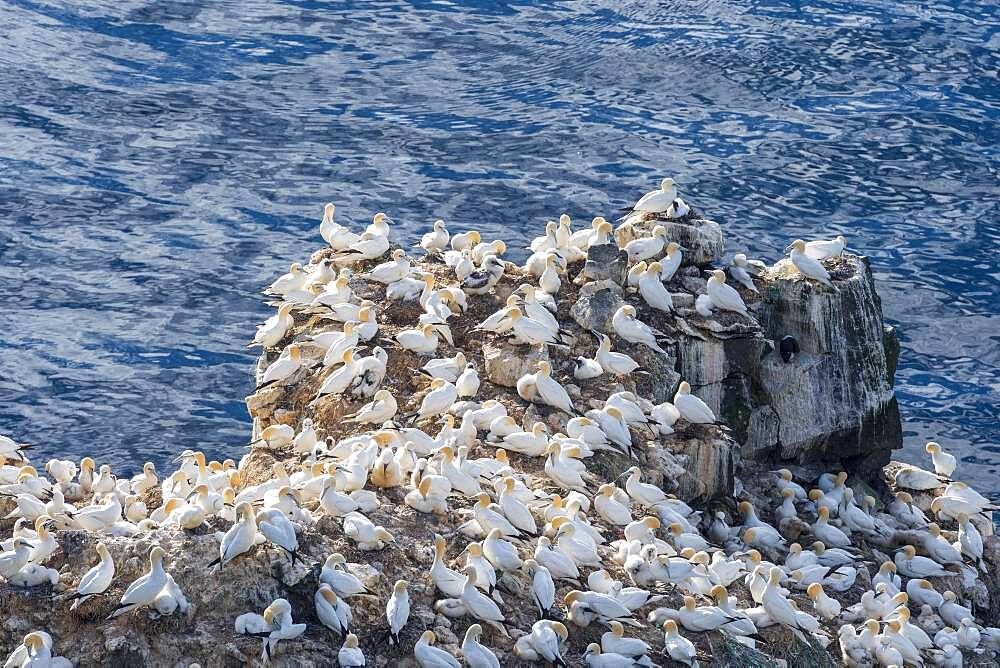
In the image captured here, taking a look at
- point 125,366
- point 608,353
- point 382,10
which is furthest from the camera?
point 382,10

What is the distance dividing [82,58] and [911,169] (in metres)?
27.4

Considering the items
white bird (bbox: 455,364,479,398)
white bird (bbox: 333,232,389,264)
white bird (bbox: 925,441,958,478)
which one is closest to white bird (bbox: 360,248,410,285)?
white bird (bbox: 333,232,389,264)

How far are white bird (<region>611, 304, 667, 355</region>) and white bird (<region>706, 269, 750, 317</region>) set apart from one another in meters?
1.25

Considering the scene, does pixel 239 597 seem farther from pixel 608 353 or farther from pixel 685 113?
pixel 685 113

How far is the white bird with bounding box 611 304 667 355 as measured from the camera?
17.9 metres

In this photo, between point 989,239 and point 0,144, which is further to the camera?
point 0,144

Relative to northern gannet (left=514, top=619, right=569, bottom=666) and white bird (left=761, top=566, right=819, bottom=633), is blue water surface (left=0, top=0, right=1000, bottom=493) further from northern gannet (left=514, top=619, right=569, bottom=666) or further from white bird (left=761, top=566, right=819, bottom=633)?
northern gannet (left=514, top=619, right=569, bottom=666)

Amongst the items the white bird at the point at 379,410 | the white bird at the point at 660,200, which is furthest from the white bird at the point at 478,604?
the white bird at the point at 660,200

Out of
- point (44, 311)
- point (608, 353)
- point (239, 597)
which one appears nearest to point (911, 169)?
point (44, 311)

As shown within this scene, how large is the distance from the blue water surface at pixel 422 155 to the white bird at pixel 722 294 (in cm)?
1323

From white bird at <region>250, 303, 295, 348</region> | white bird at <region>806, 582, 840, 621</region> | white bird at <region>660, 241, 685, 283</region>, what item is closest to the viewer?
white bird at <region>806, 582, 840, 621</region>

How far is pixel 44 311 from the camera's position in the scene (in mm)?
→ 36531

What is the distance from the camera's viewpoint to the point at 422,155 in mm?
43719

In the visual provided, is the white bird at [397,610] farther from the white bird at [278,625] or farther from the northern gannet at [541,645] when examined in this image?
the northern gannet at [541,645]
